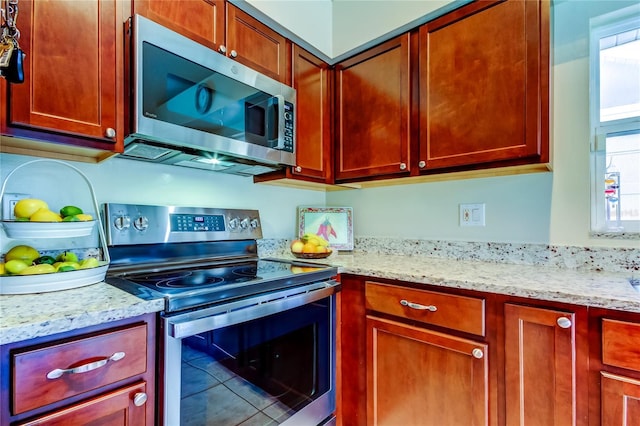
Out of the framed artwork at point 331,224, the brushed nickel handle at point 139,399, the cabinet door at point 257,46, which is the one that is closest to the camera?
the brushed nickel handle at point 139,399

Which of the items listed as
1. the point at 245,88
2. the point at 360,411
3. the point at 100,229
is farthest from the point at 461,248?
the point at 100,229

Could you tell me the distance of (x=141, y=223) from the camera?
1360 millimetres

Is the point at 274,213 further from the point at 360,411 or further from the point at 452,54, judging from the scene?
the point at 452,54

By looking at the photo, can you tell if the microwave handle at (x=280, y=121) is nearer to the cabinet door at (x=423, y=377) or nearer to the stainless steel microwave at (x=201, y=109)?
the stainless steel microwave at (x=201, y=109)

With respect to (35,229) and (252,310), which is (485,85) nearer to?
(252,310)

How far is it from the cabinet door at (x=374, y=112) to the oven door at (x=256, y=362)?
740 millimetres

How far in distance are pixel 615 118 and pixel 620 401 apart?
1.15m

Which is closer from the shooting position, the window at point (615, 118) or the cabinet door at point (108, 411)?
the cabinet door at point (108, 411)

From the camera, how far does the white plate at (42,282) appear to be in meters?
0.87

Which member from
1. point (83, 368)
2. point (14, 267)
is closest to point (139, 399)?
point (83, 368)

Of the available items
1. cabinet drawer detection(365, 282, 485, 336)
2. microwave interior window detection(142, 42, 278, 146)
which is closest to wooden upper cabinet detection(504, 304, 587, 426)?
cabinet drawer detection(365, 282, 485, 336)

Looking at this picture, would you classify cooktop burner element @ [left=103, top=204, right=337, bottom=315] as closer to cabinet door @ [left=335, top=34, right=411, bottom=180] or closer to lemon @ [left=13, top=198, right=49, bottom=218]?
lemon @ [left=13, top=198, right=49, bottom=218]

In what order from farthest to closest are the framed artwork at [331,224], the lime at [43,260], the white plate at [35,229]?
the framed artwork at [331,224], the lime at [43,260], the white plate at [35,229]

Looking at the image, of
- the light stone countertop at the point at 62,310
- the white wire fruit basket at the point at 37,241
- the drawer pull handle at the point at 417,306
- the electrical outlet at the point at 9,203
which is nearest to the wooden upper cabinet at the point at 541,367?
the drawer pull handle at the point at 417,306
